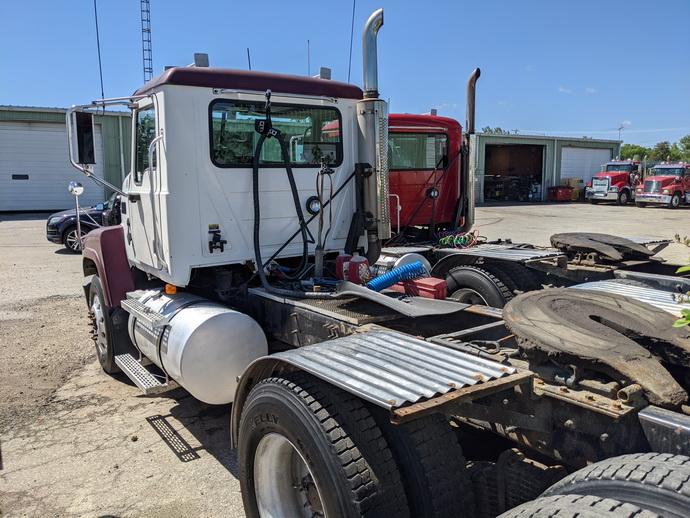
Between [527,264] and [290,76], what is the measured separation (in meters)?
2.82

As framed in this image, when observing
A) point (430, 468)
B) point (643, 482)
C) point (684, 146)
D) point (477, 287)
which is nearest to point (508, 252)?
point (477, 287)

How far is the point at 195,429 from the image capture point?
4.81 m

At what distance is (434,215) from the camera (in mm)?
8523

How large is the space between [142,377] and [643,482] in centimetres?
383

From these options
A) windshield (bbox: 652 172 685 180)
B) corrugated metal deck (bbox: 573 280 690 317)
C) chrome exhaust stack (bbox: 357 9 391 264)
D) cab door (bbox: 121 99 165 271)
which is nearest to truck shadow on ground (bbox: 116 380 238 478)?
cab door (bbox: 121 99 165 271)

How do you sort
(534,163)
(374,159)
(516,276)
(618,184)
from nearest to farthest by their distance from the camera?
1. (374,159)
2. (516,276)
3. (618,184)
4. (534,163)

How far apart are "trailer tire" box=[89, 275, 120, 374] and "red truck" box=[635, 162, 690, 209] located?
31.5m

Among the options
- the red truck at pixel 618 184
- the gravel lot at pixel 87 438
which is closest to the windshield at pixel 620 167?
the red truck at pixel 618 184

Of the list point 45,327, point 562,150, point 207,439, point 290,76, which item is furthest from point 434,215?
point 562,150

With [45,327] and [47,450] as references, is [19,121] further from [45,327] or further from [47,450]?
[47,450]

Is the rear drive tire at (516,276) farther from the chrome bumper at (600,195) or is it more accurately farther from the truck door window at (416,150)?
the chrome bumper at (600,195)

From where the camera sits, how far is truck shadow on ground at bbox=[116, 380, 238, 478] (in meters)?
4.37

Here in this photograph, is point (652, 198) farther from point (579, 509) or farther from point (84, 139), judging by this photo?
point (579, 509)

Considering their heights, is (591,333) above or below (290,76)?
below
